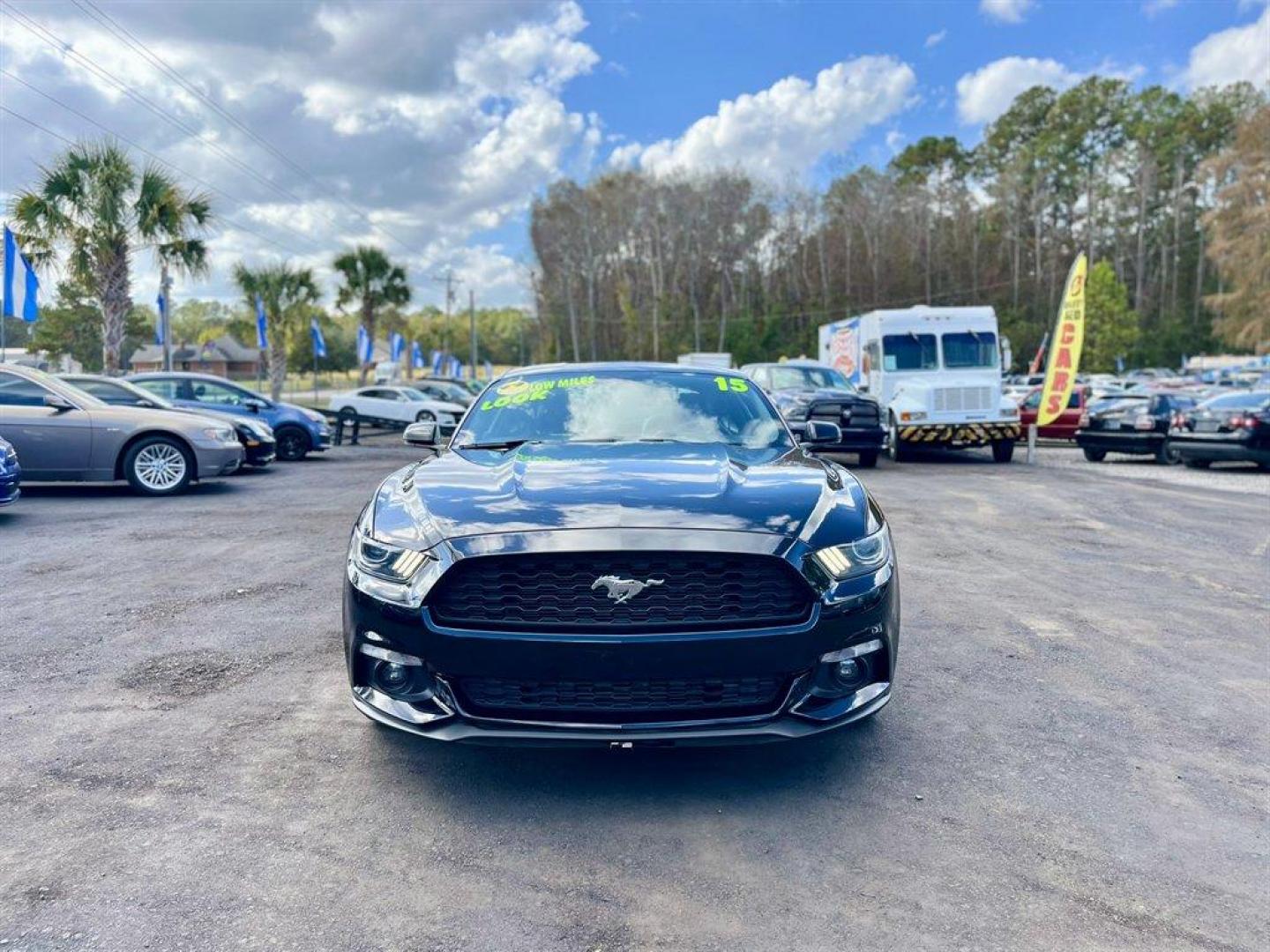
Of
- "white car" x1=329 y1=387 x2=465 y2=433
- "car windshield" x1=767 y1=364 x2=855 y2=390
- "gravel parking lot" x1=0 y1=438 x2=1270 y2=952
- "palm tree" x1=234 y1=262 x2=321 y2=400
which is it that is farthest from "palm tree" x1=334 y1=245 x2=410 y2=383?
"gravel parking lot" x1=0 y1=438 x2=1270 y2=952

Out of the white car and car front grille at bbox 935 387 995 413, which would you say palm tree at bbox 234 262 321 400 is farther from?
car front grille at bbox 935 387 995 413

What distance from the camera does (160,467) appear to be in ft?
39.2

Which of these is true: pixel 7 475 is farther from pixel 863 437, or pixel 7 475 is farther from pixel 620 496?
pixel 863 437

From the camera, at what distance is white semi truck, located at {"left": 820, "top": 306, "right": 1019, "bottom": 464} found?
717 inches

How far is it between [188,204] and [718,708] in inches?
922

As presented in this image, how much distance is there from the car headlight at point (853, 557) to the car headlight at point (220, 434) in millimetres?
10517

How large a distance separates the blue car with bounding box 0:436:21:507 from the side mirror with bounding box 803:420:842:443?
7.57m

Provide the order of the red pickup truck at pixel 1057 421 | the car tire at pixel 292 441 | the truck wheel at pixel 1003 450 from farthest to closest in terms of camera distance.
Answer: the red pickup truck at pixel 1057 421 → the truck wheel at pixel 1003 450 → the car tire at pixel 292 441

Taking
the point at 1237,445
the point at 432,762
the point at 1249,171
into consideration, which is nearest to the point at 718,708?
the point at 432,762

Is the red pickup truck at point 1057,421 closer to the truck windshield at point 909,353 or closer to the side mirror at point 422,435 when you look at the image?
the truck windshield at point 909,353

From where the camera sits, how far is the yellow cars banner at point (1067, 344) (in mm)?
18031

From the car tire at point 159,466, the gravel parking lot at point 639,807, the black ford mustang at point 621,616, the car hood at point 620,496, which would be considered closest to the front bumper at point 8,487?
the car tire at point 159,466

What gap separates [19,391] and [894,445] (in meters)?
14.0

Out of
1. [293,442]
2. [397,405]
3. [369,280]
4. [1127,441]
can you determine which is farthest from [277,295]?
[1127,441]
